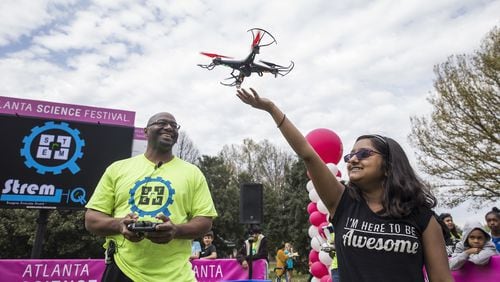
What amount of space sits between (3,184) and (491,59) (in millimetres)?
15385

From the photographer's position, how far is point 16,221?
58.4 feet

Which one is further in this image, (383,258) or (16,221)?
(16,221)

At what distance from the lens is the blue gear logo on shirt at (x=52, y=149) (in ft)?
23.2

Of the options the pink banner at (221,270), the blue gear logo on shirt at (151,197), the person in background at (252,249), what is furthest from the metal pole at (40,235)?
the blue gear logo on shirt at (151,197)

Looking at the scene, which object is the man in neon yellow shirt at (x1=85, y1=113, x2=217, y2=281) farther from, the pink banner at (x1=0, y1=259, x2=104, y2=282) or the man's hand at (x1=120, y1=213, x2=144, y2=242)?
the pink banner at (x1=0, y1=259, x2=104, y2=282)

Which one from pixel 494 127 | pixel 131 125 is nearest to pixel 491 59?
pixel 494 127

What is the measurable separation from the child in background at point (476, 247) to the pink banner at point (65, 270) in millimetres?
4181

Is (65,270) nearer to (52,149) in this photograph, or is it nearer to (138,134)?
(52,149)

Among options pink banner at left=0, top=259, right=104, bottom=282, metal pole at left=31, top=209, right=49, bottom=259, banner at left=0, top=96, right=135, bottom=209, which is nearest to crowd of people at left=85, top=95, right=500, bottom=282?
pink banner at left=0, top=259, right=104, bottom=282

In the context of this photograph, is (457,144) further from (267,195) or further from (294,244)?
(267,195)

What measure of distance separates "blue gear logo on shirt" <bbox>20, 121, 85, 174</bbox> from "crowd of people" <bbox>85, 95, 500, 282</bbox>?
5.08 meters

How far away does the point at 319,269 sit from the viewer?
8000 mm

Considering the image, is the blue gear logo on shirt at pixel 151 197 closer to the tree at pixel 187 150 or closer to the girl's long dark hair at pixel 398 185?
the girl's long dark hair at pixel 398 185

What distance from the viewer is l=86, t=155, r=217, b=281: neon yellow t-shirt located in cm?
246
